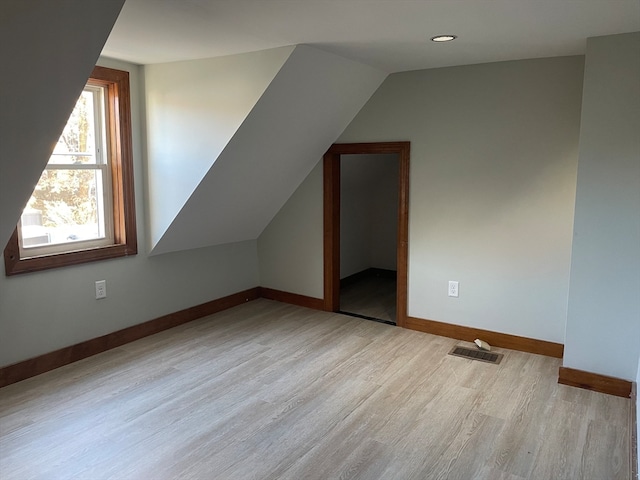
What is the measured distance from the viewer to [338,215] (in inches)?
178

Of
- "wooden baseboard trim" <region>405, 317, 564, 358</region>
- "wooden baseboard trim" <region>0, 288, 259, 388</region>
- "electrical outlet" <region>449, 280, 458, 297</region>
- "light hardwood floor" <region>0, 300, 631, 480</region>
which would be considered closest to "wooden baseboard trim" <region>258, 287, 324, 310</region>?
"wooden baseboard trim" <region>0, 288, 259, 388</region>

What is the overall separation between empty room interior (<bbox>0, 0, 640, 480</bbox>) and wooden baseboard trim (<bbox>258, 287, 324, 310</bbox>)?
0.9 inches

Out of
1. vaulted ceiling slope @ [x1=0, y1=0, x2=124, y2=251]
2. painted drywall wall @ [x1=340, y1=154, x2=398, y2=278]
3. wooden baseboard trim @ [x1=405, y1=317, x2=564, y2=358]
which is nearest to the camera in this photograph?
vaulted ceiling slope @ [x1=0, y1=0, x2=124, y2=251]

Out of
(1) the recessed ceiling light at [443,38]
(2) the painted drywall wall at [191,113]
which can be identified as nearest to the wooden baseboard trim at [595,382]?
(1) the recessed ceiling light at [443,38]

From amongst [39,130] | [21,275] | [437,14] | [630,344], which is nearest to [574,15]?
[437,14]

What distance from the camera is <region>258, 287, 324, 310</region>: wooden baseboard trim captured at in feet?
15.3

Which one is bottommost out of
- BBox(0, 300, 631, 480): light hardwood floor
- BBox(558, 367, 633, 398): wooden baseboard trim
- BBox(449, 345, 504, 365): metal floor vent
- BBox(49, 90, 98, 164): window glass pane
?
BBox(0, 300, 631, 480): light hardwood floor

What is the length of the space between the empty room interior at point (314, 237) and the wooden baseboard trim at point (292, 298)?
24mm

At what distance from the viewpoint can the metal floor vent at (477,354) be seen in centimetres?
346

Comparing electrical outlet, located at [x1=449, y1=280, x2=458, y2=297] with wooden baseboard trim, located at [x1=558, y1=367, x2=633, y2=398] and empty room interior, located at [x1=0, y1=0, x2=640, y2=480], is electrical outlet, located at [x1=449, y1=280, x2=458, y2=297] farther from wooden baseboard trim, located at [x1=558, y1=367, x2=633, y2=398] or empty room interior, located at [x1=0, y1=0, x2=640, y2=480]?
wooden baseboard trim, located at [x1=558, y1=367, x2=633, y2=398]

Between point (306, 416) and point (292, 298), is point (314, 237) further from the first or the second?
point (306, 416)

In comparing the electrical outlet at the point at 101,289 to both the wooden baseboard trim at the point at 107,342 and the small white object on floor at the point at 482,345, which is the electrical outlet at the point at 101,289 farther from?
the small white object on floor at the point at 482,345

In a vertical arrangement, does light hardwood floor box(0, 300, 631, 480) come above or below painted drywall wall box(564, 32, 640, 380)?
below

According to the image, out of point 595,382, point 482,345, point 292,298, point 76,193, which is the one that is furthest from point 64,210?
point 595,382
